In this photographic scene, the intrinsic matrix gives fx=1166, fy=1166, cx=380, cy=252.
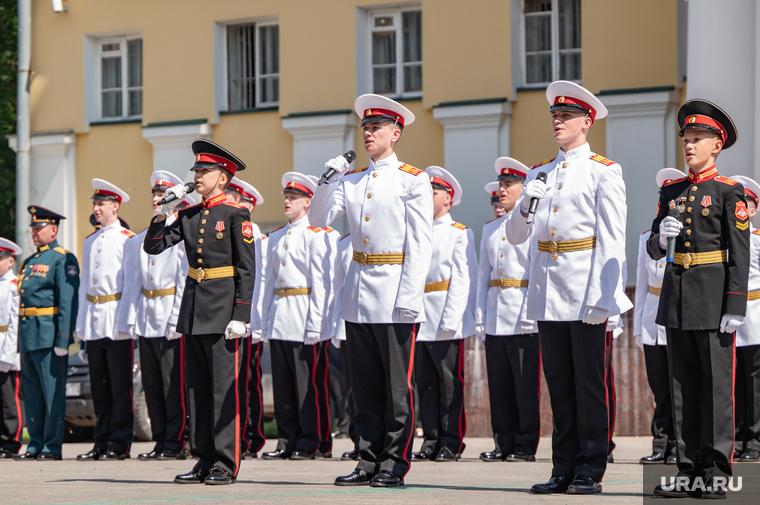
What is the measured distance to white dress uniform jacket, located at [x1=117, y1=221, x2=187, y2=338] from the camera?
10.5m

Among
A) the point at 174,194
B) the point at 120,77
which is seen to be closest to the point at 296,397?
the point at 174,194

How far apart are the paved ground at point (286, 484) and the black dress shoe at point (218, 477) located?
0.08 meters

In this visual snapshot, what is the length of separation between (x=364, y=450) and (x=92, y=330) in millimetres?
4079

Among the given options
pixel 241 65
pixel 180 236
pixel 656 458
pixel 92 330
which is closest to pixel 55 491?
pixel 180 236

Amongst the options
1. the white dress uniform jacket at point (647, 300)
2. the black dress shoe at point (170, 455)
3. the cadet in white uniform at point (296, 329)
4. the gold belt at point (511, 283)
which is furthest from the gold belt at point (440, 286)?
the black dress shoe at point (170, 455)

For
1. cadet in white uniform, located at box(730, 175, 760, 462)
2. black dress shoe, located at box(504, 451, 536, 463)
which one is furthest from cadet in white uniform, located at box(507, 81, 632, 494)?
cadet in white uniform, located at box(730, 175, 760, 462)

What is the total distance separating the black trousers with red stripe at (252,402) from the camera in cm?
1052

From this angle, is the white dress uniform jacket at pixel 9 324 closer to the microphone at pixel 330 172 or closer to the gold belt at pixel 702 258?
the microphone at pixel 330 172

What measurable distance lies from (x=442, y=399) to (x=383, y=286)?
10.1 ft

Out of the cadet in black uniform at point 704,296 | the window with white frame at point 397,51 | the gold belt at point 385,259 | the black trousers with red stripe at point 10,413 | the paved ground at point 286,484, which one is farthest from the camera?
the window with white frame at point 397,51

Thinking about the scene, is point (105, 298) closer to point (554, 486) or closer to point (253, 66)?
point (554, 486)

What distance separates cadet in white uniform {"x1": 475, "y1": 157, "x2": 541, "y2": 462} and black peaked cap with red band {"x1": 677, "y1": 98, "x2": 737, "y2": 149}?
318 cm

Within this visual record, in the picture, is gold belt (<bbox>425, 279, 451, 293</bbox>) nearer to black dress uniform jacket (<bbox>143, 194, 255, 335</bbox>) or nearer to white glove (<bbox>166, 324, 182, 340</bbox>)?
white glove (<bbox>166, 324, 182, 340</bbox>)

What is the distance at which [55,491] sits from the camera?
23.4ft
